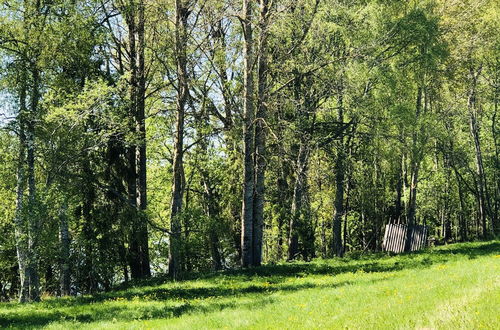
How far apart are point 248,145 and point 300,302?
29.0ft

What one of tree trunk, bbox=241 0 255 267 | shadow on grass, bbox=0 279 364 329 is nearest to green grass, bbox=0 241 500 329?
shadow on grass, bbox=0 279 364 329

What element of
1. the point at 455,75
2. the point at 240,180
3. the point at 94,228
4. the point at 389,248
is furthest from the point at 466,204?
the point at 94,228

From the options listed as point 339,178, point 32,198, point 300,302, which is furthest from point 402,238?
point 32,198

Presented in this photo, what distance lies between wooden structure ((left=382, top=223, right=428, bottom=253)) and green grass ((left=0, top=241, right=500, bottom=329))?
704cm

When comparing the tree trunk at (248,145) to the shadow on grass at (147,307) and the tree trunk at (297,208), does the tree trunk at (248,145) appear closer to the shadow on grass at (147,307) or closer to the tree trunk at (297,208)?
the tree trunk at (297,208)

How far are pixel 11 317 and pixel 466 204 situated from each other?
153 feet

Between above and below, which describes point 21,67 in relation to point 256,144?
above

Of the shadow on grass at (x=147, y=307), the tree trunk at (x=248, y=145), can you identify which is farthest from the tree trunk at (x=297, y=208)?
the shadow on grass at (x=147, y=307)

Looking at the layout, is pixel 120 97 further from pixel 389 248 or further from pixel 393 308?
pixel 389 248

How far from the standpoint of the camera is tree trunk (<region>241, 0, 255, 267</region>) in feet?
65.7

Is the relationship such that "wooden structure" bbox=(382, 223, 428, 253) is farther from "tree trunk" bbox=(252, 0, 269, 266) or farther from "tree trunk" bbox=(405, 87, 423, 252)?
"tree trunk" bbox=(252, 0, 269, 266)

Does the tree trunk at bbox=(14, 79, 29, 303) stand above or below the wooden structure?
above

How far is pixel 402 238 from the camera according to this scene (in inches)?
1115

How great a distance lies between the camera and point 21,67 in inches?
795
